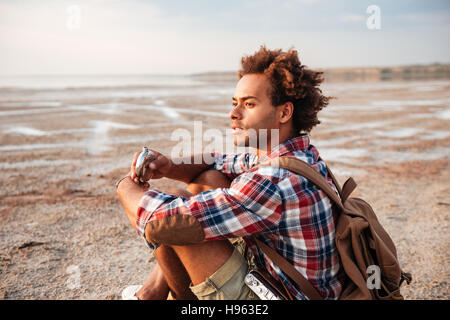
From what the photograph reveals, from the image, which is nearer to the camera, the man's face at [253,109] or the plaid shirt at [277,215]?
the plaid shirt at [277,215]

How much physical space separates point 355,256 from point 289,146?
60 cm

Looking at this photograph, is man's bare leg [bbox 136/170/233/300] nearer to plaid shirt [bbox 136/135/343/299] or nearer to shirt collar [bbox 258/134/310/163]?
plaid shirt [bbox 136/135/343/299]

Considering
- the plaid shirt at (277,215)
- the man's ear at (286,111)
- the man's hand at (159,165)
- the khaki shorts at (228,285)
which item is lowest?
the khaki shorts at (228,285)

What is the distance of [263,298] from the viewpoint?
6.12 feet

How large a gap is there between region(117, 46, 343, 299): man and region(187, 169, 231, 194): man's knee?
8.7 inches

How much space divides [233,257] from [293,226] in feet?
1.19

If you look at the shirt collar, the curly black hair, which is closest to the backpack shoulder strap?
the shirt collar

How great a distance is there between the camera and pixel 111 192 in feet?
16.8

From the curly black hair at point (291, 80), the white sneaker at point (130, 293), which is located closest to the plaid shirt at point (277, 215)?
the curly black hair at point (291, 80)

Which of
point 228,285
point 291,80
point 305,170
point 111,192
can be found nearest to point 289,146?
point 305,170

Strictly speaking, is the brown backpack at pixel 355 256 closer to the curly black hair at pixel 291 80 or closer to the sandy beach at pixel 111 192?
the curly black hair at pixel 291 80

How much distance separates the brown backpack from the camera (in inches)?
70.1

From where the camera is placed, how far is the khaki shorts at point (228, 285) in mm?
1889
